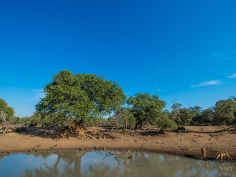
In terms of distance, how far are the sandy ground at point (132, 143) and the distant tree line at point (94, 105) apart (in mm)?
3028

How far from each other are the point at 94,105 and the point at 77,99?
2675 millimetres

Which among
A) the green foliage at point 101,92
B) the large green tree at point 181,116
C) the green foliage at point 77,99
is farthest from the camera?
the large green tree at point 181,116

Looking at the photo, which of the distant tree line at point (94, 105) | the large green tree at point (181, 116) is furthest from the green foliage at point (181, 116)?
the distant tree line at point (94, 105)

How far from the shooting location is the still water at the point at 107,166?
2314 centimetres

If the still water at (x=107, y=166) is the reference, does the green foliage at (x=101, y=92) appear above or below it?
above

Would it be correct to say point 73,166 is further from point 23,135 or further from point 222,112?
point 222,112

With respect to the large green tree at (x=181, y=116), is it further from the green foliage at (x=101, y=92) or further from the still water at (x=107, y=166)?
the still water at (x=107, y=166)

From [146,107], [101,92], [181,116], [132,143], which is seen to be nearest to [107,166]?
[132,143]

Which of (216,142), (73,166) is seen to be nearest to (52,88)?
(73,166)

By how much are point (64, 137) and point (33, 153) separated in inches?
324

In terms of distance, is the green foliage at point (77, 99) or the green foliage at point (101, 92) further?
the green foliage at point (101, 92)

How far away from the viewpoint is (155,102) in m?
49.6

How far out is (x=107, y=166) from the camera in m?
26.6

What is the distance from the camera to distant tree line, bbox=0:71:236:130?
1604 inches
